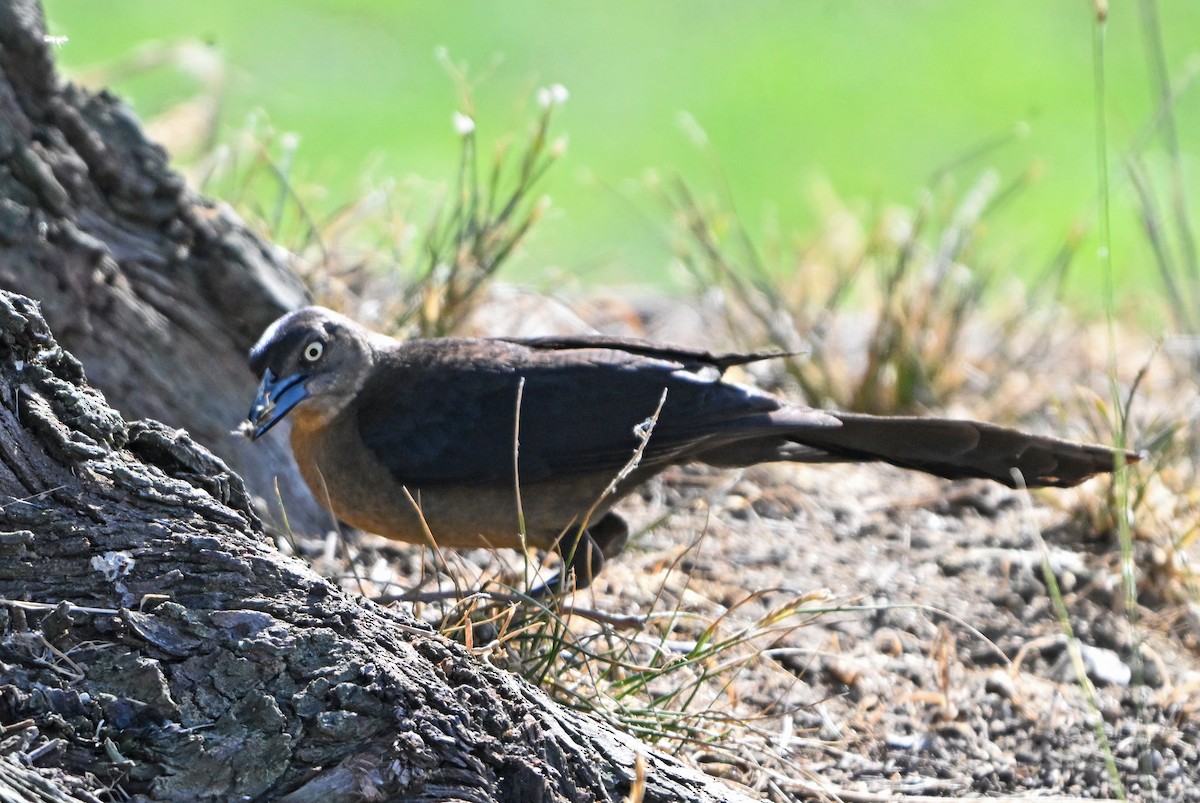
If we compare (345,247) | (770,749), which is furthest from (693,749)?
(345,247)

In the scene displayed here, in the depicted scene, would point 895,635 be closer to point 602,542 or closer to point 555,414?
point 602,542

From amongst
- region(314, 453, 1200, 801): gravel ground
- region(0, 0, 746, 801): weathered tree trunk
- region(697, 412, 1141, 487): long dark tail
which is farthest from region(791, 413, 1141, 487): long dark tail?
region(0, 0, 746, 801): weathered tree trunk

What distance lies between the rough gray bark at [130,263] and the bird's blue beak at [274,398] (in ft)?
1.68

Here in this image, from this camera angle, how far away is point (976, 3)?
49.4ft

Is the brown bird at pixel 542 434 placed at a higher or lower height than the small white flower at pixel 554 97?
lower

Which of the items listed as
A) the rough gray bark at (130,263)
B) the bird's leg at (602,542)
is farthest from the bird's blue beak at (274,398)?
the bird's leg at (602,542)

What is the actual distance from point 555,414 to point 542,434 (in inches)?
2.7

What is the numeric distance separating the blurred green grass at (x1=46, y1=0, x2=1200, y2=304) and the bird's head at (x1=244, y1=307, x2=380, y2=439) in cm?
678

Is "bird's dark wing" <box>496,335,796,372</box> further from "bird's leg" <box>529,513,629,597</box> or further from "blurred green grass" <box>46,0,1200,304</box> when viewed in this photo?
A: "blurred green grass" <box>46,0,1200,304</box>

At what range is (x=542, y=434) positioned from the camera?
385 centimetres

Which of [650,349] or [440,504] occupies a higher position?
[650,349]

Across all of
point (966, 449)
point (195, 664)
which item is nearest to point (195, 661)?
point (195, 664)

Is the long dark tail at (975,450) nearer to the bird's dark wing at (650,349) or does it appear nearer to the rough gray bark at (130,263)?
the bird's dark wing at (650,349)

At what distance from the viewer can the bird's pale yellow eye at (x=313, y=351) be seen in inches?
157
